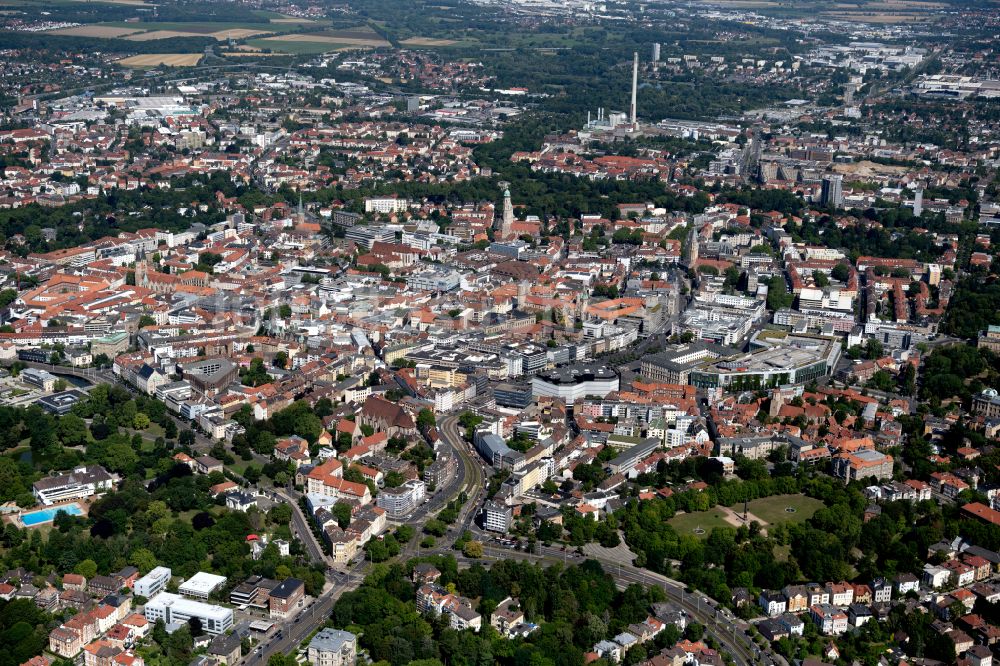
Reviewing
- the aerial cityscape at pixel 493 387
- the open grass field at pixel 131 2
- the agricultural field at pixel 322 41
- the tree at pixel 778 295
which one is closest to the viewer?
the aerial cityscape at pixel 493 387

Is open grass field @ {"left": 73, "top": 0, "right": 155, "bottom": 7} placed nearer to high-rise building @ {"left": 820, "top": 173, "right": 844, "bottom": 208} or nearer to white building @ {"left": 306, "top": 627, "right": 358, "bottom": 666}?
high-rise building @ {"left": 820, "top": 173, "right": 844, "bottom": 208}

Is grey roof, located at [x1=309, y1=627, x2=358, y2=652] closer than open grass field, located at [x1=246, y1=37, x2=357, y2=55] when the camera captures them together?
Yes

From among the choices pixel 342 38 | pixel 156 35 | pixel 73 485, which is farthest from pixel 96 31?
pixel 73 485

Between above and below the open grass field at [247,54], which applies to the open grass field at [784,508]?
below

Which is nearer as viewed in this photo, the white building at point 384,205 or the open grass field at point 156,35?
the white building at point 384,205

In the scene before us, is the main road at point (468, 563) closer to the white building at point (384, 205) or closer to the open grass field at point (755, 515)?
the open grass field at point (755, 515)

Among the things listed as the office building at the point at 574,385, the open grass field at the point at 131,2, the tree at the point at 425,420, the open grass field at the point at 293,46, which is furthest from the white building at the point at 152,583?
the open grass field at the point at 131,2

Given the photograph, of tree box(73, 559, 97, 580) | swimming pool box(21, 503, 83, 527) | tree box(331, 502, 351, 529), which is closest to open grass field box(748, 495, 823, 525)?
tree box(331, 502, 351, 529)
